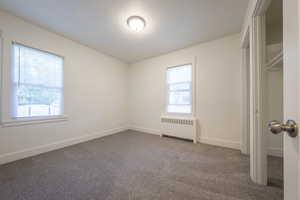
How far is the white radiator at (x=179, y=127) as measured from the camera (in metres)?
3.07

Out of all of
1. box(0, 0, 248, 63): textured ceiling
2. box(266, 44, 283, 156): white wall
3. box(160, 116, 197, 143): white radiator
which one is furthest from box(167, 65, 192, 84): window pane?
box(266, 44, 283, 156): white wall

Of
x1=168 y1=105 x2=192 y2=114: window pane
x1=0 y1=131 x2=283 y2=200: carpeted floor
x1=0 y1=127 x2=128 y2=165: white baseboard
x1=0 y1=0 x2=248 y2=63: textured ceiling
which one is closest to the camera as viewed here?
x1=0 y1=131 x2=283 y2=200: carpeted floor

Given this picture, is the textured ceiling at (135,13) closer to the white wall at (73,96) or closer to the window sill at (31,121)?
the white wall at (73,96)

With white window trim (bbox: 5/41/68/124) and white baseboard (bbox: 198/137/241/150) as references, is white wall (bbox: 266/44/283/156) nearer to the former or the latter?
white baseboard (bbox: 198/137/241/150)

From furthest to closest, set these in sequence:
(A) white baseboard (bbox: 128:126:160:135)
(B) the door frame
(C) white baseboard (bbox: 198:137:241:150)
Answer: (A) white baseboard (bbox: 128:126:160:135)
(C) white baseboard (bbox: 198:137:241:150)
(B) the door frame

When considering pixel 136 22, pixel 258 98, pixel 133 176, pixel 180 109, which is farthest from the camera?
pixel 180 109

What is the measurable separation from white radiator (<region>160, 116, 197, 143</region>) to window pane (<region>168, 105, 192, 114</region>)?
21cm

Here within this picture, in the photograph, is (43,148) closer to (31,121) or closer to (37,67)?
(31,121)

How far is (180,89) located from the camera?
11.3 feet

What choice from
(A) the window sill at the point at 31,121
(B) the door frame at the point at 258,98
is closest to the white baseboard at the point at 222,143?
(B) the door frame at the point at 258,98

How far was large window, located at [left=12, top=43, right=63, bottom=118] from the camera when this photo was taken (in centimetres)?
219

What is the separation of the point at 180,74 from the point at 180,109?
1005mm

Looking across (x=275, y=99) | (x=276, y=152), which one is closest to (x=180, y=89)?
(x=275, y=99)

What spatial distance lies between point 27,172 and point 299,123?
2.86m
